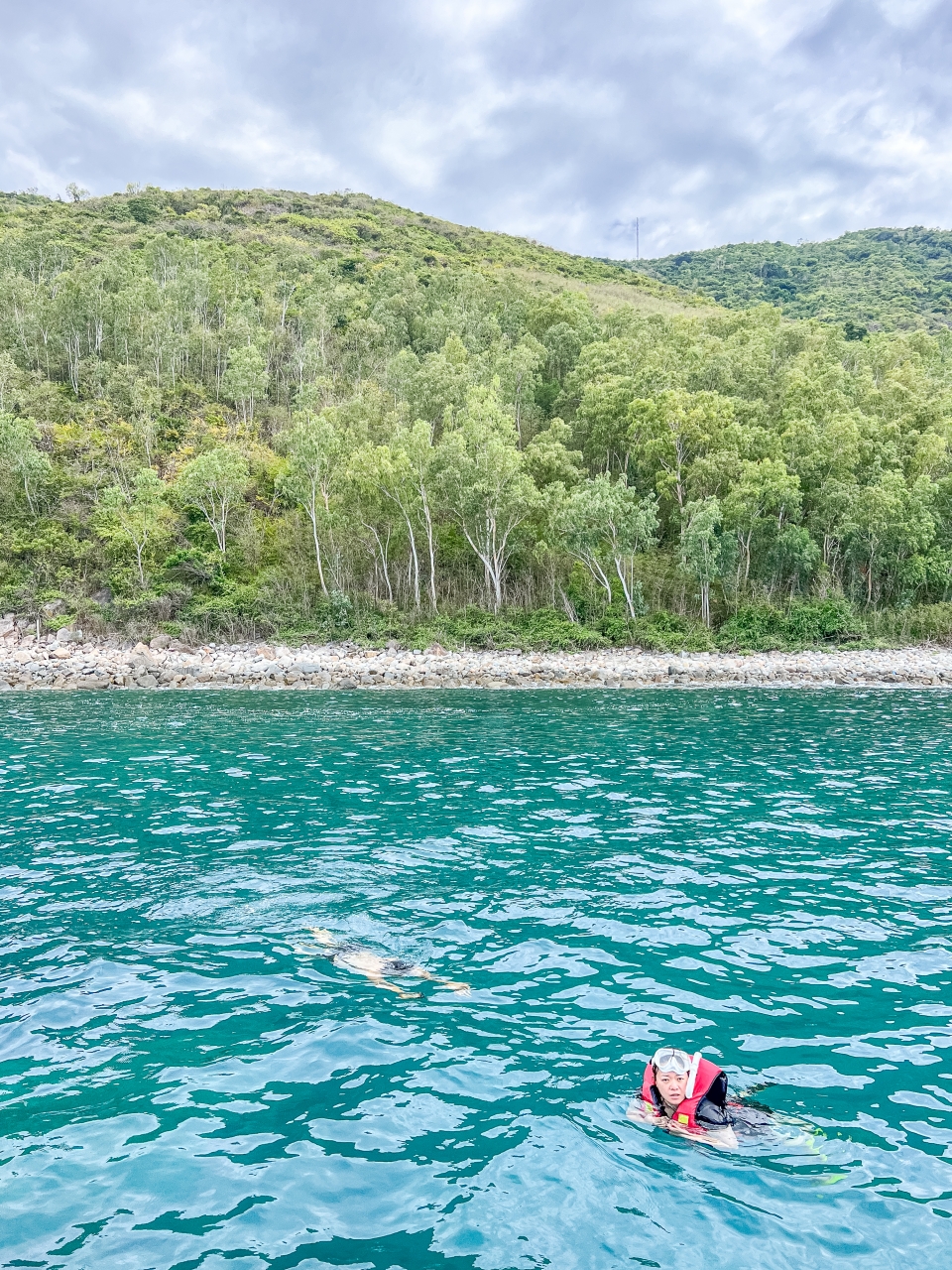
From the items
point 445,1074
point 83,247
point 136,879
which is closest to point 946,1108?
point 445,1074

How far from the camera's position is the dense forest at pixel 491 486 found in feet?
137

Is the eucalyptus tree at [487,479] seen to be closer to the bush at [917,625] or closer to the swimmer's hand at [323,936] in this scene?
the bush at [917,625]

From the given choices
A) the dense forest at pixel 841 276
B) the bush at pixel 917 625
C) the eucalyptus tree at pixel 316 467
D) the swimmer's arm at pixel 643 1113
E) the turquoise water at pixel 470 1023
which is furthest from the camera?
the dense forest at pixel 841 276

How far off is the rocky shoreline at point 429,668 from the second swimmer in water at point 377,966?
1005 inches

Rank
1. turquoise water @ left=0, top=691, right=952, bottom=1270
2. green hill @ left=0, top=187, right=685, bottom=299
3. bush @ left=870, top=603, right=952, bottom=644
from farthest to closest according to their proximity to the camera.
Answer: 1. green hill @ left=0, top=187, right=685, bottom=299
2. bush @ left=870, top=603, right=952, bottom=644
3. turquoise water @ left=0, top=691, right=952, bottom=1270

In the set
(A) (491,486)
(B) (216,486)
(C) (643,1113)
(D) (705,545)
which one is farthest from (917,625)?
(C) (643,1113)

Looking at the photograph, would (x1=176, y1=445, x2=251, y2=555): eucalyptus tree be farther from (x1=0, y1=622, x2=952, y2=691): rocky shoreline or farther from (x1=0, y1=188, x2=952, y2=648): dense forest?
(x1=0, y1=622, x2=952, y2=691): rocky shoreline

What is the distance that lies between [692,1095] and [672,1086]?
0.15m

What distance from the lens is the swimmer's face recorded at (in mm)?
5656

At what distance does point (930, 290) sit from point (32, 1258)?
490 ft

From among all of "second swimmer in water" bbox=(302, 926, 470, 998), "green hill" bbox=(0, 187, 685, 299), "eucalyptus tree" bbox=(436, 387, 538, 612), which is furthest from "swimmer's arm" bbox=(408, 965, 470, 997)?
"green hill" bbox=(0, 187, 685, 299)

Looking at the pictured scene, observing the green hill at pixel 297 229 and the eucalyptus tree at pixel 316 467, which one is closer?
the eucalyptus tree at pixel 316 467

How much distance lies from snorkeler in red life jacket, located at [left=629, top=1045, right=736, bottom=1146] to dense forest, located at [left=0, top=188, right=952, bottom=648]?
3536 cm

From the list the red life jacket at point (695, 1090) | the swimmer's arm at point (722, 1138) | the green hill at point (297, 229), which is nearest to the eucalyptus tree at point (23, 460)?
the green hill at point (297, 229)
